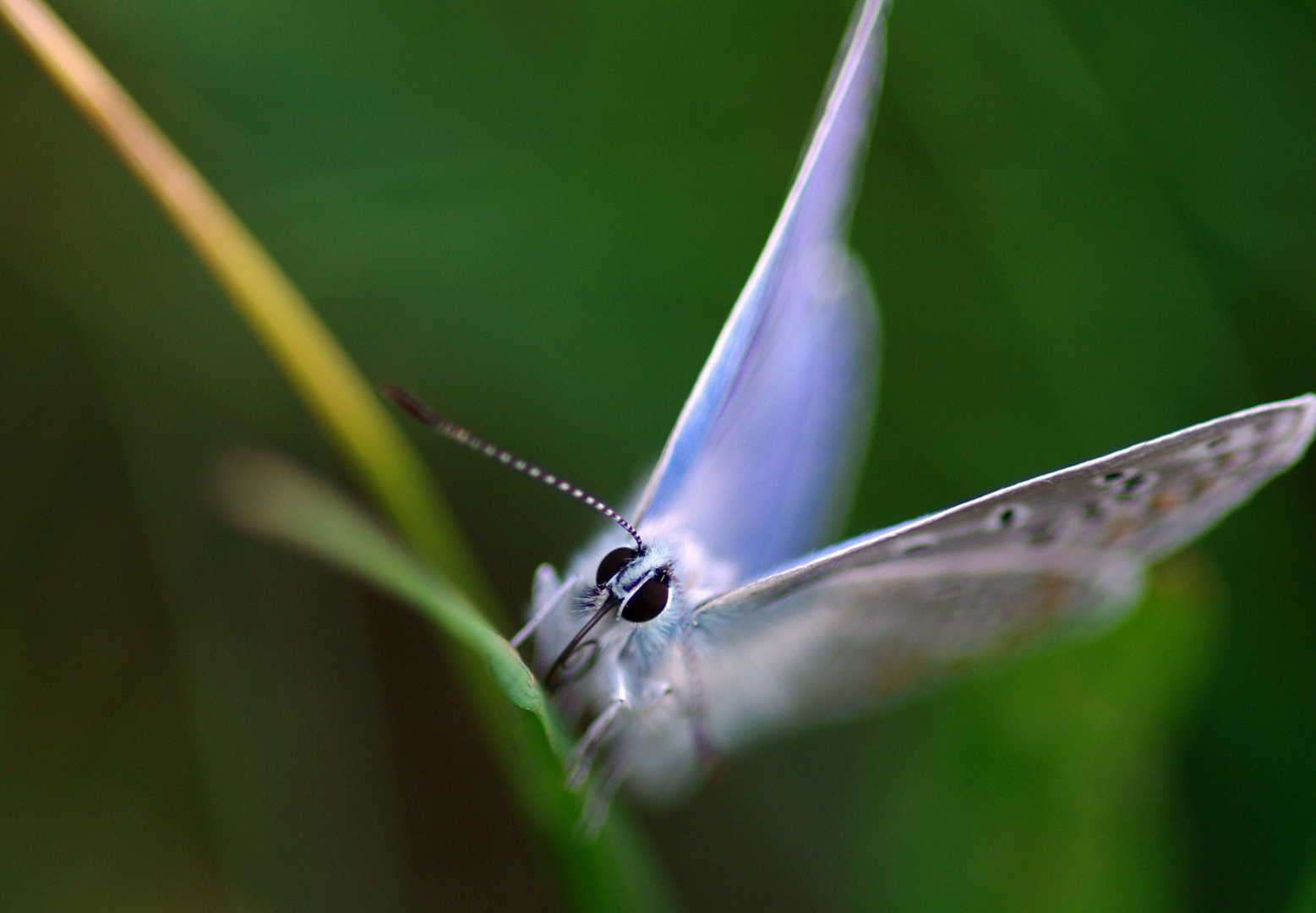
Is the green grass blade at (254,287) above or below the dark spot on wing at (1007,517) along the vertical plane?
above

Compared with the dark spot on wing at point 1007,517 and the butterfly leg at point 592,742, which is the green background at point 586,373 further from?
the butterfly leg at point 592,742

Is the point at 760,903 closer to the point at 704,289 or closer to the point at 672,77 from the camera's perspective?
the point at 704,289

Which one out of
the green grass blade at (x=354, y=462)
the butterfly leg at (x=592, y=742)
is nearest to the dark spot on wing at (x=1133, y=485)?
the butterfly leg at (x=592, y=742)

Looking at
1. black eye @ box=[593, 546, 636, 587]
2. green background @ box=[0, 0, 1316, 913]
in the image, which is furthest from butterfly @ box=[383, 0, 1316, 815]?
green background @ box=[0, 0, 1316, 913]

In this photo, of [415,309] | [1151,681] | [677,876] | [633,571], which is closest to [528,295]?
[415,309]

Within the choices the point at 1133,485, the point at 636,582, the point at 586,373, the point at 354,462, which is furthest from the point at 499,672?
the point at 586,373

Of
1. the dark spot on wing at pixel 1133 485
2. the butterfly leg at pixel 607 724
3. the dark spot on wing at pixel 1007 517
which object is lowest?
the dark spot on wing at pixel 1133 485
